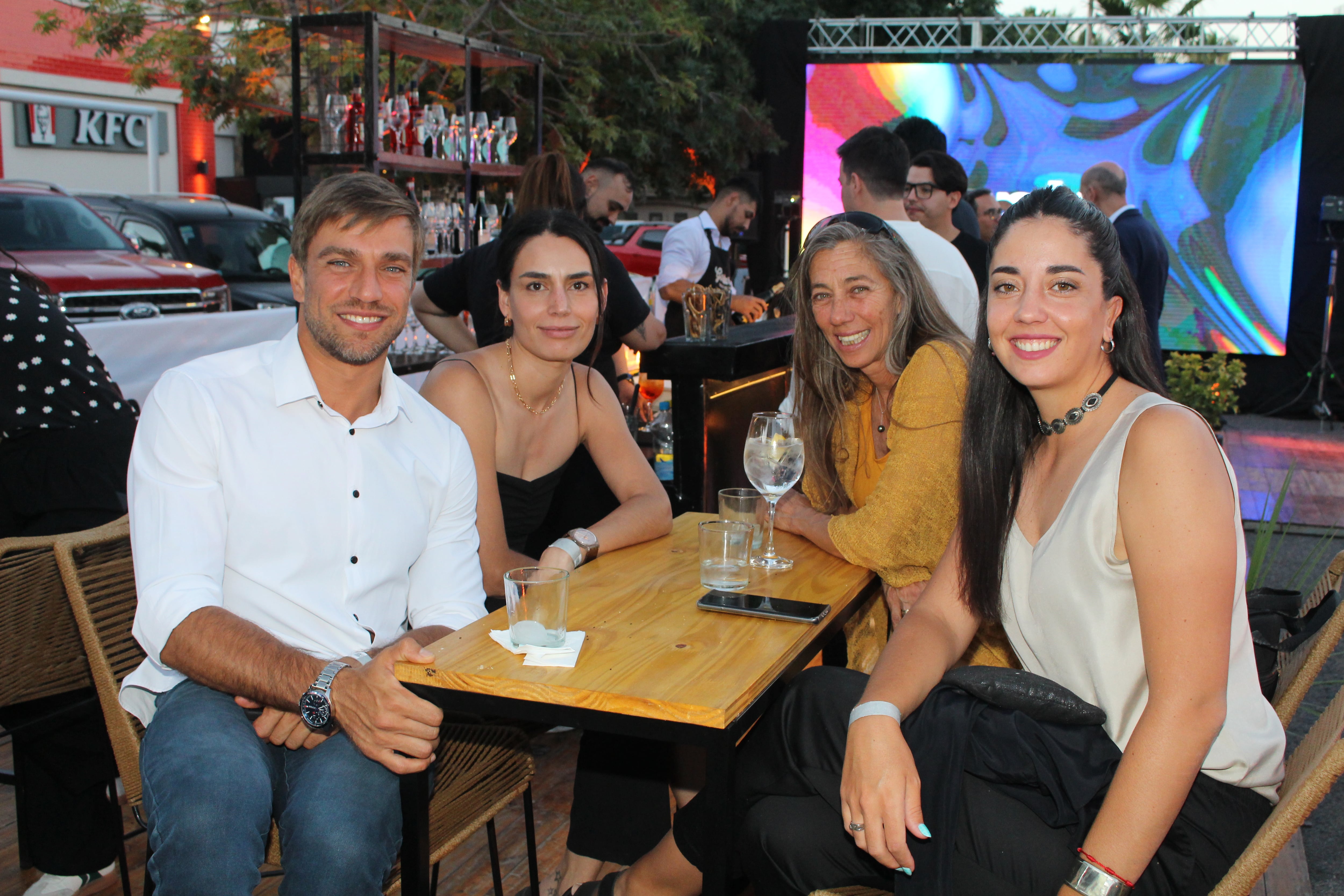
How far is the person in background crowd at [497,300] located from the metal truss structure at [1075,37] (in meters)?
7.15

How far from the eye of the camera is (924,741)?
5.42 feet

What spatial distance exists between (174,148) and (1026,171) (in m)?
13.6

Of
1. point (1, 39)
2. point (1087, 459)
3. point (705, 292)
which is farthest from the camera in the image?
point (1, 39)

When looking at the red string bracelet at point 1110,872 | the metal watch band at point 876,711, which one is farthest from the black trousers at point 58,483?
the red string bracelet at point 1110,872

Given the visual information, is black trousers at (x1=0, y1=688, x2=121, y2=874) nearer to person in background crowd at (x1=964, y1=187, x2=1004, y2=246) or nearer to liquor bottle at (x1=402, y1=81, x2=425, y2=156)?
liquor bottle at (x1=402, y1=81, x2=425, y2=156)

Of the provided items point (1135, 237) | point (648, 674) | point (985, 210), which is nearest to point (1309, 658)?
point (648, 674)

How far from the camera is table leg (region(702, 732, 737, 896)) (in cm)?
154

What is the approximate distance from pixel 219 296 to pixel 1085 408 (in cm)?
731

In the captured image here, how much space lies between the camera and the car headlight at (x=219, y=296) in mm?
7664

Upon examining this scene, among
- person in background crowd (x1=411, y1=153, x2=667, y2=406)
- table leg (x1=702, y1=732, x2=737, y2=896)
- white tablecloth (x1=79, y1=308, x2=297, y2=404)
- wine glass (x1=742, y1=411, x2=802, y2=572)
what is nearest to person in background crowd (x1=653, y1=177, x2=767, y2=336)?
person in background crowd (x1=411, y1=153, x2=667, y2=406)

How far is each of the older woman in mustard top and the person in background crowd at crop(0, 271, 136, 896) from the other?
1.69 meters

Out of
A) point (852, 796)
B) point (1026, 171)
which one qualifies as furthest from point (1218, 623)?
point (1026, 171)

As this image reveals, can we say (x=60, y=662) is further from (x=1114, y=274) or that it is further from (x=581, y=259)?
Result: (x=1114, y=274)

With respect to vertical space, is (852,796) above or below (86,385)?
below
